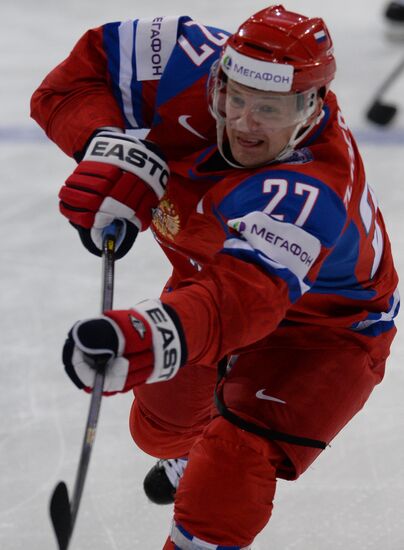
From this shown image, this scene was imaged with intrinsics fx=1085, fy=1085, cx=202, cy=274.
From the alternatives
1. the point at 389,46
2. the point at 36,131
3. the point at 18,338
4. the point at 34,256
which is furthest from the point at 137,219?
the point at 389,46

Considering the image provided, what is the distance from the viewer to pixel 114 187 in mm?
2004

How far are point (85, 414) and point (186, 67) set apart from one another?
2.98 ft

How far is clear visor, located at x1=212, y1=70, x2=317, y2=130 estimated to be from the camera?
72.8 inches

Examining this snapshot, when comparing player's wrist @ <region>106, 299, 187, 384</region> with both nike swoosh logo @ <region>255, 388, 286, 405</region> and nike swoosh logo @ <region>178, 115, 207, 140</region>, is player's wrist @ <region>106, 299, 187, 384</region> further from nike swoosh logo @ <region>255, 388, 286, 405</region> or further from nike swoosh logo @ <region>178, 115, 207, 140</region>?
nike swoosh logo @ <region>178, 115, 207, 140</region>

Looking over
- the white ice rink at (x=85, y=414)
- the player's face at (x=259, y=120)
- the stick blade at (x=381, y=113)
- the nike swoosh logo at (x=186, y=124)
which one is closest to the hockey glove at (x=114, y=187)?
the nike swoosh logo at (x=186, y=124)

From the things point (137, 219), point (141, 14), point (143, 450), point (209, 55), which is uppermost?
point (209, 55)

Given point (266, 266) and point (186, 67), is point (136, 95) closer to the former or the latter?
point (186, 67)

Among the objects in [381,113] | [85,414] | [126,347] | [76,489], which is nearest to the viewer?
[126,347]

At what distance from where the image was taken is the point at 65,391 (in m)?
2.69

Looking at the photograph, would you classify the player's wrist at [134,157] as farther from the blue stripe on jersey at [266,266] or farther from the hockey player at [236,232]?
the blue stripe on jersey at [266,266]

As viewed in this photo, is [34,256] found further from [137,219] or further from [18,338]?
[137,219]

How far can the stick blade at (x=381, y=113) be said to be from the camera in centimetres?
425

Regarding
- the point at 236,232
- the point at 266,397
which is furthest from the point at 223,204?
the point at 266,397

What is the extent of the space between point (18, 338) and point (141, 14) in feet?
9.46
